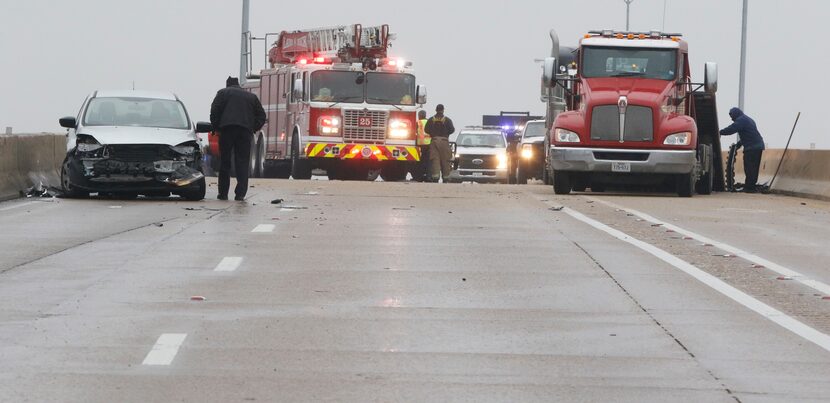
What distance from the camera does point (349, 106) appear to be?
39812 mm

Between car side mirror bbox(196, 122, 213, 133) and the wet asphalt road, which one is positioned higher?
car side mirror bbox(196, 122, 213, 133)

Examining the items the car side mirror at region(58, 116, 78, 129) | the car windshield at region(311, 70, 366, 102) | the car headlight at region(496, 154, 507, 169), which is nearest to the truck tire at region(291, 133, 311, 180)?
the car windshield at region(311, 70, 366, 102)

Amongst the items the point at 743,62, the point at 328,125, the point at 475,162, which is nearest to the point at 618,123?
the point at 328,125

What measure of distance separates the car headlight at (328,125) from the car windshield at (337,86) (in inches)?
16.4

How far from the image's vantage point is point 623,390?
840 cm

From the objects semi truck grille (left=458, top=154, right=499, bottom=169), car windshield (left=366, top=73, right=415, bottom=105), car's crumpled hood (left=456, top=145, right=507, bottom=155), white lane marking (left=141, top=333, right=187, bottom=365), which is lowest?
semi truck grille (left=458, top=154, right=499, bottom=169)

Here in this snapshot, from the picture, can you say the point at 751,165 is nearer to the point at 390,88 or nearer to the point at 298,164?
the point at 390,88

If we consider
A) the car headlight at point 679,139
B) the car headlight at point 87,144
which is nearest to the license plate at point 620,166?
the car headlight at point 679,139

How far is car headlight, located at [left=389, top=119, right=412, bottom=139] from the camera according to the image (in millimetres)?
40338

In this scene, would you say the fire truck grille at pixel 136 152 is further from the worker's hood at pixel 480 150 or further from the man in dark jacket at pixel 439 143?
the worker's hood at pixel 480 150

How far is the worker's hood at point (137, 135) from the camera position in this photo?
2431 centimetres

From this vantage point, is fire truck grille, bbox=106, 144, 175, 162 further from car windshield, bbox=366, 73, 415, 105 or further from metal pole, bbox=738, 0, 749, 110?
metal pole, bbox=738, 0, 749, 110

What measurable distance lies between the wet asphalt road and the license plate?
810 cm

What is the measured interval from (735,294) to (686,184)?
17178mm
